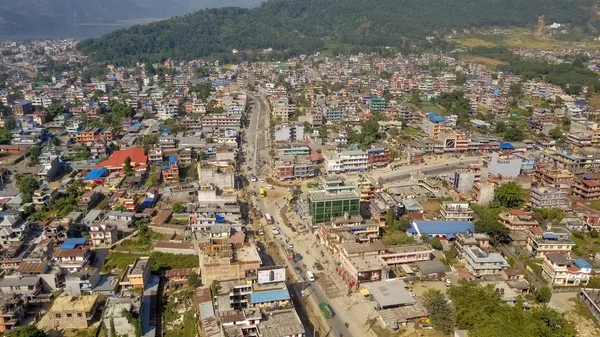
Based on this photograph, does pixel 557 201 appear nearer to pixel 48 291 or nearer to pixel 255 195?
pixel 255 195

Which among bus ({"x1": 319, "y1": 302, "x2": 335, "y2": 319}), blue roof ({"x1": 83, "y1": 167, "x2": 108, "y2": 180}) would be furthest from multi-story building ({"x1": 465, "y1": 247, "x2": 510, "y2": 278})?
blue roof ({"x1": 83, "y1": 167, "x2": 108, "y2": 180})

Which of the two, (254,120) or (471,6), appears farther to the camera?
(471,6)

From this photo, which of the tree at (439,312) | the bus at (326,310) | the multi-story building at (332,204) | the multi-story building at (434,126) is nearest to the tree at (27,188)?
the multi-story building at (332,204)

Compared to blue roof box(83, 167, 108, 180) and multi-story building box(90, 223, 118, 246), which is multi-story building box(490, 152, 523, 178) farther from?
blue roof box(83, 167, 108, 180)

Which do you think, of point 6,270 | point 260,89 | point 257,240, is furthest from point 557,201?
point 260,89

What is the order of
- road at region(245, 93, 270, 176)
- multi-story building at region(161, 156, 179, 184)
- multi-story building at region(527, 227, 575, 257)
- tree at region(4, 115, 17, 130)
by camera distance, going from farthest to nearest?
tree at region(4, 115, 17, 130), road at region(245, 93, 270, 176), multi-story building at region(161, 156, 179, 184), multi-story building at region(527, 227, 575, 257)

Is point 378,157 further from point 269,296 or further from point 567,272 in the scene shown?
point 269,296

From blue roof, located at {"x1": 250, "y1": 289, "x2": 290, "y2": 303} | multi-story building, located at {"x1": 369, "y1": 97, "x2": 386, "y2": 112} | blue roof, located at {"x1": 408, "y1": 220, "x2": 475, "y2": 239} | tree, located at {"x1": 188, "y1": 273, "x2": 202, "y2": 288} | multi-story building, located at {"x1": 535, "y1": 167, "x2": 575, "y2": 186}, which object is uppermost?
multi-story building, located at {"x1": 369, "y1": 97, "x2": 386, "y2": 112}

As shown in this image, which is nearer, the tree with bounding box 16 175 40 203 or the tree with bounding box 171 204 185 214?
the tree with bounding box 171 204 185 214
